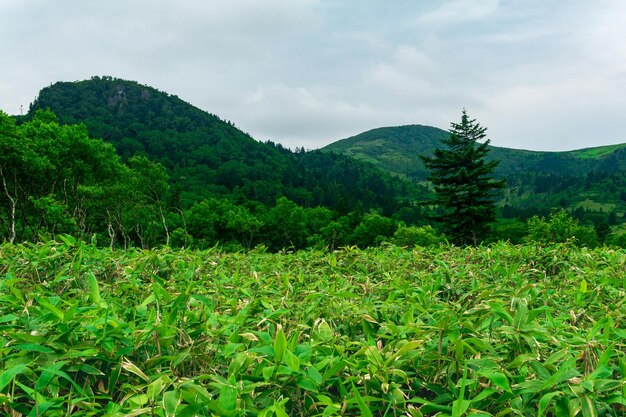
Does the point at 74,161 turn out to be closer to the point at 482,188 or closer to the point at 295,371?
the point at 295,371

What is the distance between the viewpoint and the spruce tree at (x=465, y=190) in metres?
52.8

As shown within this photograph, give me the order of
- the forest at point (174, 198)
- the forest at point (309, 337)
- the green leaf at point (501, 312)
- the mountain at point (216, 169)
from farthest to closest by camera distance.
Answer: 1. the mountain at point (216, 169)
2. the forest at point (174, 198)
3. the green leaf at point (501, 312)
4. the forest at point (309, 337)

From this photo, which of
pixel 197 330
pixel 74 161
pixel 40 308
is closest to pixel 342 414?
Result: pixel 197 330

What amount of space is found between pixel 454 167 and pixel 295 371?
191 ft

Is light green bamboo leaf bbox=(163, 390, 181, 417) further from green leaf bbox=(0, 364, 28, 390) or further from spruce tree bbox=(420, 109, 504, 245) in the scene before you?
spruce tree bbox=(420, 109, 504, 245)

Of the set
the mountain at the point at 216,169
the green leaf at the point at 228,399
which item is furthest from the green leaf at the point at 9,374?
the mountain at the point at 216,169

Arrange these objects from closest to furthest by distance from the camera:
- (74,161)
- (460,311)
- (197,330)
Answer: (197,330), (460,311), (74,161)

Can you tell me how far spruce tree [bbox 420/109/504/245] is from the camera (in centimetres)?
5284

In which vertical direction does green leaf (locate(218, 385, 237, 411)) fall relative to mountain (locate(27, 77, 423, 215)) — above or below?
below

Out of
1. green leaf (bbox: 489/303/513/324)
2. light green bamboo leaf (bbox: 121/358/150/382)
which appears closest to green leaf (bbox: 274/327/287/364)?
light green bamboo leaf (bbox: 121/358/150/382)

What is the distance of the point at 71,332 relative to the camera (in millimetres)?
1525

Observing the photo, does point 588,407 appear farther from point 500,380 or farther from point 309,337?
point 309,337

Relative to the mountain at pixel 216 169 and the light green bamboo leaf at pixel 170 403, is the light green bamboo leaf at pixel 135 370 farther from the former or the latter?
the mountain at pixel 216 169

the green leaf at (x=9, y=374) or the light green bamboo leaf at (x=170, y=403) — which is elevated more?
the green leaf at (x=9, y=374)
